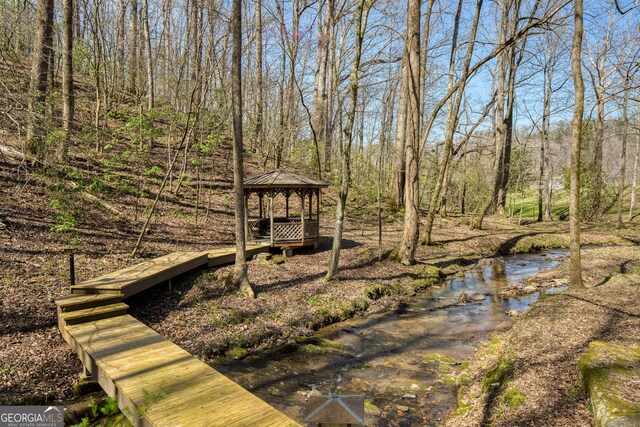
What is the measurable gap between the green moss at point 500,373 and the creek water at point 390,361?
57cm

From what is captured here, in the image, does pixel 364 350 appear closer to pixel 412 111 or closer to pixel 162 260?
pixel 162 260

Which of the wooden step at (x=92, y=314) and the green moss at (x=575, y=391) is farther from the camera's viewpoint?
the wooden step at (x=92, y=314)

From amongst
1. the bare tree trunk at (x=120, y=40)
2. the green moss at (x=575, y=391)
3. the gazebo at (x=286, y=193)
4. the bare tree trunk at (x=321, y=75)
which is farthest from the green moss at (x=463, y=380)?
the bare tree trunk at (x=120, y=40)

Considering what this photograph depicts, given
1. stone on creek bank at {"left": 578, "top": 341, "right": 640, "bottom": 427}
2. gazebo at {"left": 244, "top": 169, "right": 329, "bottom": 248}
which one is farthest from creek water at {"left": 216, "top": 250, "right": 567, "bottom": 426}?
gazebo at {"left": 244, "top": 169, "right": 329, "bottom": 248}

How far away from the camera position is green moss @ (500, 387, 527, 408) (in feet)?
15.7

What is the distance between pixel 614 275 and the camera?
38.1 ft

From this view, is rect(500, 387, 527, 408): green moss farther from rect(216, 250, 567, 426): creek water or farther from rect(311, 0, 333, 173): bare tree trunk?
rect(311, 0, 333, 173): bare tree trunk

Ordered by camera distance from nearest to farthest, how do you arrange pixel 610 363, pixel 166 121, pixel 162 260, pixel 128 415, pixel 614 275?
pixel 128 415 → pixel 610 363 → pixel 162 260 → pixel 614 275 → pixel 166 121

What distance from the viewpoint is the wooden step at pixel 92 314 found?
6477 millimetres

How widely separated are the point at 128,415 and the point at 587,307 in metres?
Result: 8.66

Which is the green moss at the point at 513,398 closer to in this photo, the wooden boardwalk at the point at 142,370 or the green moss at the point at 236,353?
the wooden boardwalk at the point at 142,370

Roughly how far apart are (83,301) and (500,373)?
707 centimetres

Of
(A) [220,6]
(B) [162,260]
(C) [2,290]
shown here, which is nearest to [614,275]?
(B) [162,260]

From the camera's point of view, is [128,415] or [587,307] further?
[587,307]
